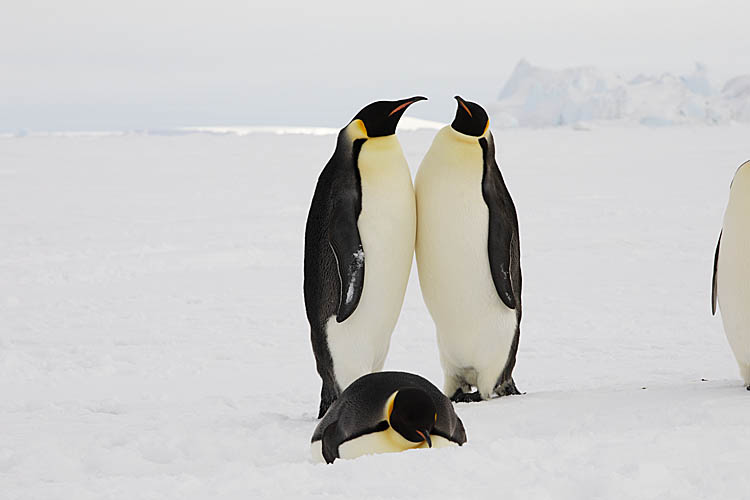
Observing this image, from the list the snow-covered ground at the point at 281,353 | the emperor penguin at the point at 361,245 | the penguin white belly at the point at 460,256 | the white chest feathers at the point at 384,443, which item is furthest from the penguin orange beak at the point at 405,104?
the white chest feathers at the point at 384,443

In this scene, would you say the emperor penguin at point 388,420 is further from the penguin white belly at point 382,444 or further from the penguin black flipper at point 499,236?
the penguin black flipper at point 499,236

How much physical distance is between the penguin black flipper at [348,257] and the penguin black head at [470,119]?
1.73ft

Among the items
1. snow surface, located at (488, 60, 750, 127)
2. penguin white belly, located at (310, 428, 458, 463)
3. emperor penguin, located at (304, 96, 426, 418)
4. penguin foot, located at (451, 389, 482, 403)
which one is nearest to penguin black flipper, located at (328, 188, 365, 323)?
emperor penguin, located at (304, 96, 426, 418)

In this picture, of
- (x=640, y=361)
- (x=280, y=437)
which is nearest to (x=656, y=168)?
(x=640, y=361)

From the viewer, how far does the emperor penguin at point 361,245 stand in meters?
3.33

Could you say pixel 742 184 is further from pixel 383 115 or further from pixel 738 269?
pixel 383 115

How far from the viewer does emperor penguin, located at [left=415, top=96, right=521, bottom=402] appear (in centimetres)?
342

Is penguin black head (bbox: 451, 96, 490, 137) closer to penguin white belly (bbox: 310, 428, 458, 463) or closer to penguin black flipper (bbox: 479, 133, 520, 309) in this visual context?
penguin black flipper (bbox: 479, 133, 520, 309)

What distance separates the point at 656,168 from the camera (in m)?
14.7

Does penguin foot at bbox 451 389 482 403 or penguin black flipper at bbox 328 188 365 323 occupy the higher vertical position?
penguin black flipper at bbox 328 188 365 323

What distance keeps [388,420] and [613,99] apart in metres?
30.7

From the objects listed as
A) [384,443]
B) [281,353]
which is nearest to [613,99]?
[281,353]

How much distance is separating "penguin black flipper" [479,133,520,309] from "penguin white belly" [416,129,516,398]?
3cm

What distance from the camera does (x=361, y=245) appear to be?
10.9ft
